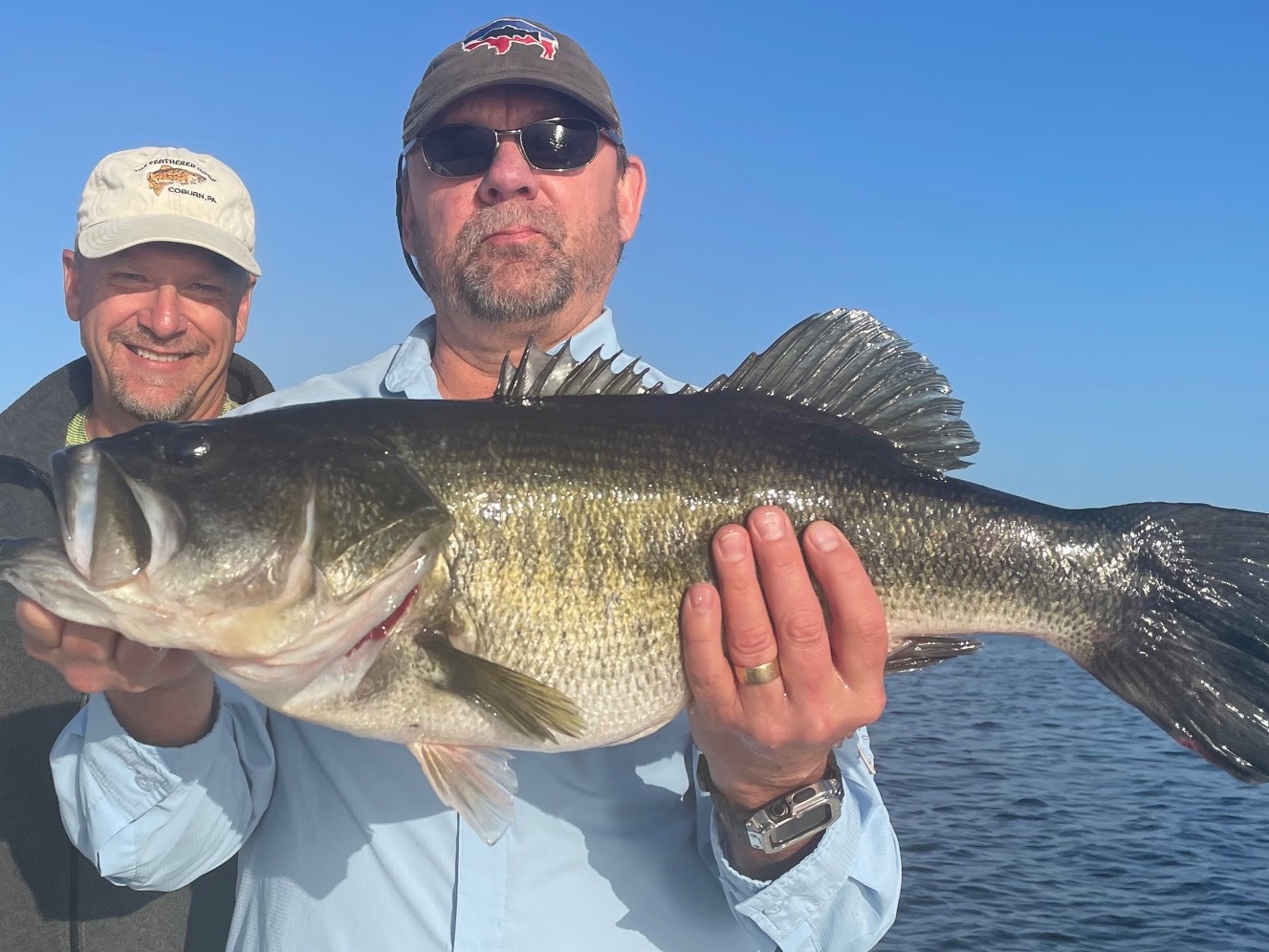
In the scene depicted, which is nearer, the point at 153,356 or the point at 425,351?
the point at 425,351

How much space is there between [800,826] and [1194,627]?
4.23 ft

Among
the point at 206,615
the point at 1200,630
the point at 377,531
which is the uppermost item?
the point at 377,531

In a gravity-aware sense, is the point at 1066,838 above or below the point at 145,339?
below

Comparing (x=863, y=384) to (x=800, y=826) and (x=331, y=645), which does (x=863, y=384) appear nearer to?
(x=800, y=826)

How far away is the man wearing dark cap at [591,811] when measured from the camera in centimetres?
270

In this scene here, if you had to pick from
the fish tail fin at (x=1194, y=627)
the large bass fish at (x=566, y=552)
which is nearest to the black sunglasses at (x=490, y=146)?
the large bass fish at (x=566, y=552)

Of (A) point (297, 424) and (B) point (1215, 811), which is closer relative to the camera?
(A) point (297, 424)

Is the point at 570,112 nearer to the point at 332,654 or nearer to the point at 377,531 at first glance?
the point at 377,531

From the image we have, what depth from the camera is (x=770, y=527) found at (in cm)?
267

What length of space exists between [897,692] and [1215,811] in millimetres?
10422

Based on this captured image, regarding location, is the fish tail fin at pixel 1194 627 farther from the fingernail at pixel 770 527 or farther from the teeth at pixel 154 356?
the teeth at pixel 154 356

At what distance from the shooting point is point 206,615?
2.51 m

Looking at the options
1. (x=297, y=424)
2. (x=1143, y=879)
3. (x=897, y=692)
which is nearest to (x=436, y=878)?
(x=297, y=424)

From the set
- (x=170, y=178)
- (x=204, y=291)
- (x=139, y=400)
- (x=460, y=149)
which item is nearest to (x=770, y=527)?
(x=460, y=149)
